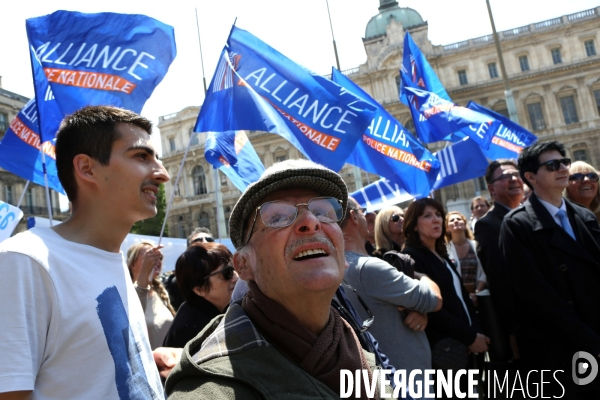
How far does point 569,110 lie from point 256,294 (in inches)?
1583

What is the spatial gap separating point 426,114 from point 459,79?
109 ft

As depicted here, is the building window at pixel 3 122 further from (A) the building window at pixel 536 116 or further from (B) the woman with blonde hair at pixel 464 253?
(A) the building window at pixel 536 116

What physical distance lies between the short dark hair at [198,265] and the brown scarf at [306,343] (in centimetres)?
157

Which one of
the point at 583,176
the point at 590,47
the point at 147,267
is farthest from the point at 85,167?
the point at 590,47

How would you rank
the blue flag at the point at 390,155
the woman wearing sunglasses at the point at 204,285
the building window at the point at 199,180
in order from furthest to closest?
the building window at the point at 199,180
the blue flag at the point at 390,155
the woman wearing sunglasses at the point at 204,285

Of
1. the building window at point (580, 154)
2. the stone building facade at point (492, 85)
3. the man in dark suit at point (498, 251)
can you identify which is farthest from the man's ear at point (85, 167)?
the building window at point (580, 154)

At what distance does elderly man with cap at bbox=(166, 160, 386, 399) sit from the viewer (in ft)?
3.86

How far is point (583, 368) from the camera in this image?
9.43 feet

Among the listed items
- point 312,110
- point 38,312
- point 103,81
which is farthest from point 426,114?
point 38,312

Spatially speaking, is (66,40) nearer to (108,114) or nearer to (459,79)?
(108,114)

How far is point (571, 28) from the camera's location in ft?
119

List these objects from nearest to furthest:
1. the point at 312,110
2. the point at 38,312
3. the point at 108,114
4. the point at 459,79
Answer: the point at 38,312 → the point at 108,114 → the point at 312,110 → the point at 459,79

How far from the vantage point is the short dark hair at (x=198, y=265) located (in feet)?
9.82

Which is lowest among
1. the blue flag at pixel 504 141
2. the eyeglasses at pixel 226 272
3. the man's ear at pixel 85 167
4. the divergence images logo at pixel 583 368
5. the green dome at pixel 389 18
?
the divergence images logo at pixel 583 368
